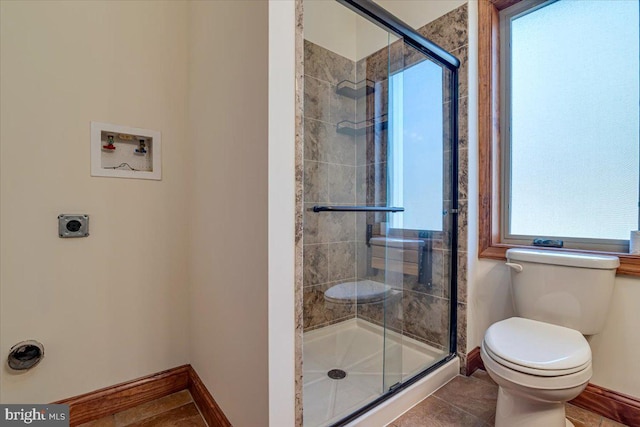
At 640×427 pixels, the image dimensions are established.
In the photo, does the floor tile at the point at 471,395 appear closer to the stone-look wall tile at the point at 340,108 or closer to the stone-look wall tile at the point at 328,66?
the stone-look wall tile at the point at 340,108

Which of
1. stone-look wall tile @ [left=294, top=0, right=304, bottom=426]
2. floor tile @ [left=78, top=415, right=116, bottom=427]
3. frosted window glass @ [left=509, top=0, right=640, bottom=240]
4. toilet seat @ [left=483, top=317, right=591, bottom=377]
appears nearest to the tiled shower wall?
frosted window glass @ [left=509, top=0, right=640, bottom=240]

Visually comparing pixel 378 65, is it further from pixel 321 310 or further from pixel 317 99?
pixel 321 310

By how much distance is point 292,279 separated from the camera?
943 mm

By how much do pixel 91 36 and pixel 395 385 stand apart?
7.30 feet

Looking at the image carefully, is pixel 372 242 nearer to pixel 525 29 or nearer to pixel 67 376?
pixel 525 29

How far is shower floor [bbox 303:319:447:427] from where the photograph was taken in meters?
1.26

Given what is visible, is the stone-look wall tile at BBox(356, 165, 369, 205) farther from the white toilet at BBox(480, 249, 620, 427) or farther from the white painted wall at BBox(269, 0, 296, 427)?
the white painted wall at BBox(269, 0, 296, 427)

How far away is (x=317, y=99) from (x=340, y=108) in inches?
8.2

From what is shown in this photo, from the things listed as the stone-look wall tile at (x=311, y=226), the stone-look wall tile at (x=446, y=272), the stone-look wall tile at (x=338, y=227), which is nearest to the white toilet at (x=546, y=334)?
the stone-look wall tile at (x=446, y=272)

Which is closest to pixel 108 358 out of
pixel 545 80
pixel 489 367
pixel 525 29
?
pixel 489 367

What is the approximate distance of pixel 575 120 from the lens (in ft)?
4.93

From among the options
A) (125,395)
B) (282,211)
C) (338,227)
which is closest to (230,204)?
(282,211)

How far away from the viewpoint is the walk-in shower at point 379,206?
174cm

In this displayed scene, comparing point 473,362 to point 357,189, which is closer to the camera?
point 473,362
